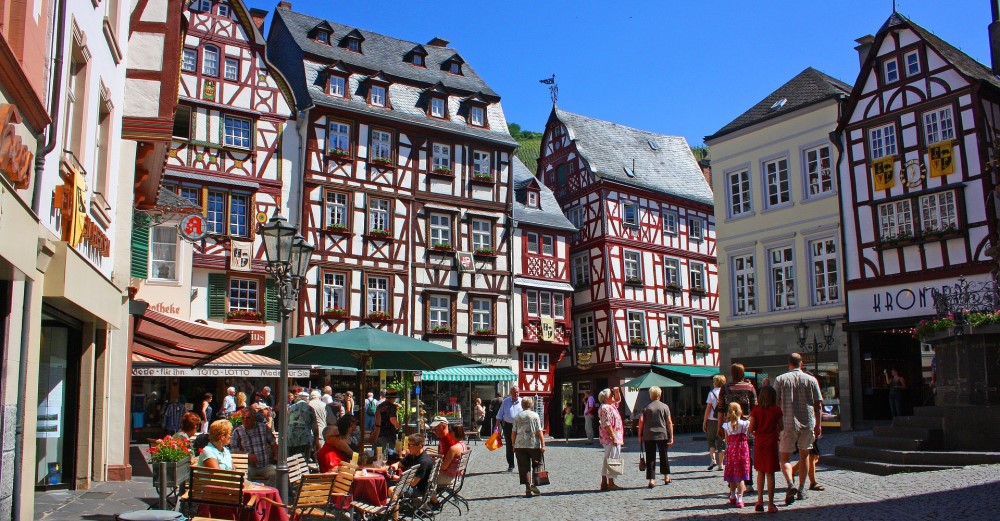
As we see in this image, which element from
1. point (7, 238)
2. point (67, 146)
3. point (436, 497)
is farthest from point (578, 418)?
point (7, 238)

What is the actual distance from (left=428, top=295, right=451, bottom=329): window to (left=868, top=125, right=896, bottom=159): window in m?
15.3

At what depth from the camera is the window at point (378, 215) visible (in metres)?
32.2

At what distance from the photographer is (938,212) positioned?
24.5 metres

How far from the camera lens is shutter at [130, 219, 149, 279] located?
51.6 ft

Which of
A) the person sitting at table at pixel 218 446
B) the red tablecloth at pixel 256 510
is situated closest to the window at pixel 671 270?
the person sitting at table at pixel 218 446

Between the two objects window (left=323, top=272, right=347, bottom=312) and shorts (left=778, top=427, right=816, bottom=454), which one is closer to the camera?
shorts (left=778, top=427, right=816, bottom=454)

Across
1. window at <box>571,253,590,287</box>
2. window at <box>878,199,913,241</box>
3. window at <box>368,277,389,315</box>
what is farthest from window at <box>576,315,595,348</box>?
window at <box>878,199,913,241</box>

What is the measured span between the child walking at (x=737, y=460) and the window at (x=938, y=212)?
596 inches

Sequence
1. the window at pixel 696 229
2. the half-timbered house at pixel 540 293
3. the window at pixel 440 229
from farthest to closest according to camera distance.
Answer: the window at pixel 696 229 → the half-timbered house at pixel 540 293 → the window at pixel 440 229

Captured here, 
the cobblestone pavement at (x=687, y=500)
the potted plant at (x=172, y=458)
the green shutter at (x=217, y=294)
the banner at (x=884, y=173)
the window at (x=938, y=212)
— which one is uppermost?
the banner at (x=884, y=173)

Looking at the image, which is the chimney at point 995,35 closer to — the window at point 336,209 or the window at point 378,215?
the window at point 336,209

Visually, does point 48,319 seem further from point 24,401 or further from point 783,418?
point 783,418

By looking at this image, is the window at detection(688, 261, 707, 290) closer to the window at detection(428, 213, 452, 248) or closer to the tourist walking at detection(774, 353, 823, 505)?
the window at detection(428, 213, 452, 248)

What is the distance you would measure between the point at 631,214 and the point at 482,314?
372 inches
